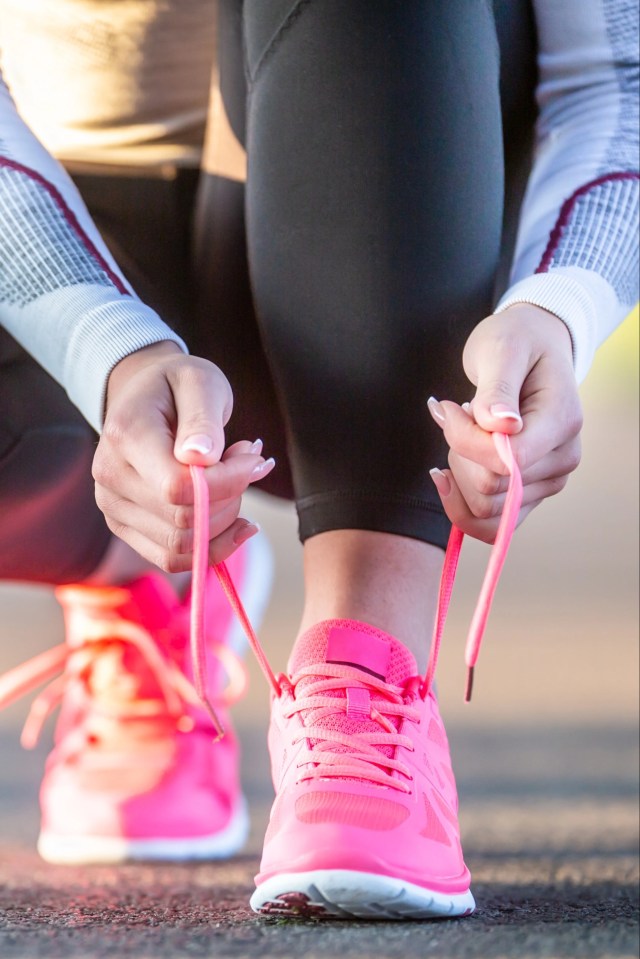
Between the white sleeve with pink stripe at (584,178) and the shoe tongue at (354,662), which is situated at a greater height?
the white sleeve with pink stripe at (584,178)

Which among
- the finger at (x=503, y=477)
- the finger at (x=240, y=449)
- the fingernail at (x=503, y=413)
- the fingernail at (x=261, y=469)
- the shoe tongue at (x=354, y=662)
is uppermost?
the fingernail at (x=503, y=413)

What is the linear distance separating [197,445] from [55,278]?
20 cm

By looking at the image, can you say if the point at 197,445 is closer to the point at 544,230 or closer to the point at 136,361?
the point at 136,361

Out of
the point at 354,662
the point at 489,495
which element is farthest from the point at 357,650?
the point at 489,495

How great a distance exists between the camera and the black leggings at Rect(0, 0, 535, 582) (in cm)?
58

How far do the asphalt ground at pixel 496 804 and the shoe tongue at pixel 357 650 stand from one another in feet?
0.41

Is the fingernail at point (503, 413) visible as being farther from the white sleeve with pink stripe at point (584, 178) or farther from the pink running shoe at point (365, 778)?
the white sleeve with pink stripe at point (584, 178)

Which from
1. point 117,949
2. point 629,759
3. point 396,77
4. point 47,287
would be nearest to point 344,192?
point 396,77

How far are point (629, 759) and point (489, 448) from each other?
71 centimetres

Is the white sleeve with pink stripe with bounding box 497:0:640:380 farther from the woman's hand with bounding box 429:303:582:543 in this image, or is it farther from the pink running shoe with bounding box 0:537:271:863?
the pink running shoe with bounding box 0:537:271:863

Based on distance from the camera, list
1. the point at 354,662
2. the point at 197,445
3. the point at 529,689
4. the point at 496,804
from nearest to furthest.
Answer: the point at 197,445, the point at 354,662, the point at 496,804, the point at 529,689

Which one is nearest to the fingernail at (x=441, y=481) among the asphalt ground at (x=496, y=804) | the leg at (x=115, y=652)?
the asphalt ground at (x=496, y=804)

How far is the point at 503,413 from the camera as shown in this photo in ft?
1.55

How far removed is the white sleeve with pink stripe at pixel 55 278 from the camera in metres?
0.57
